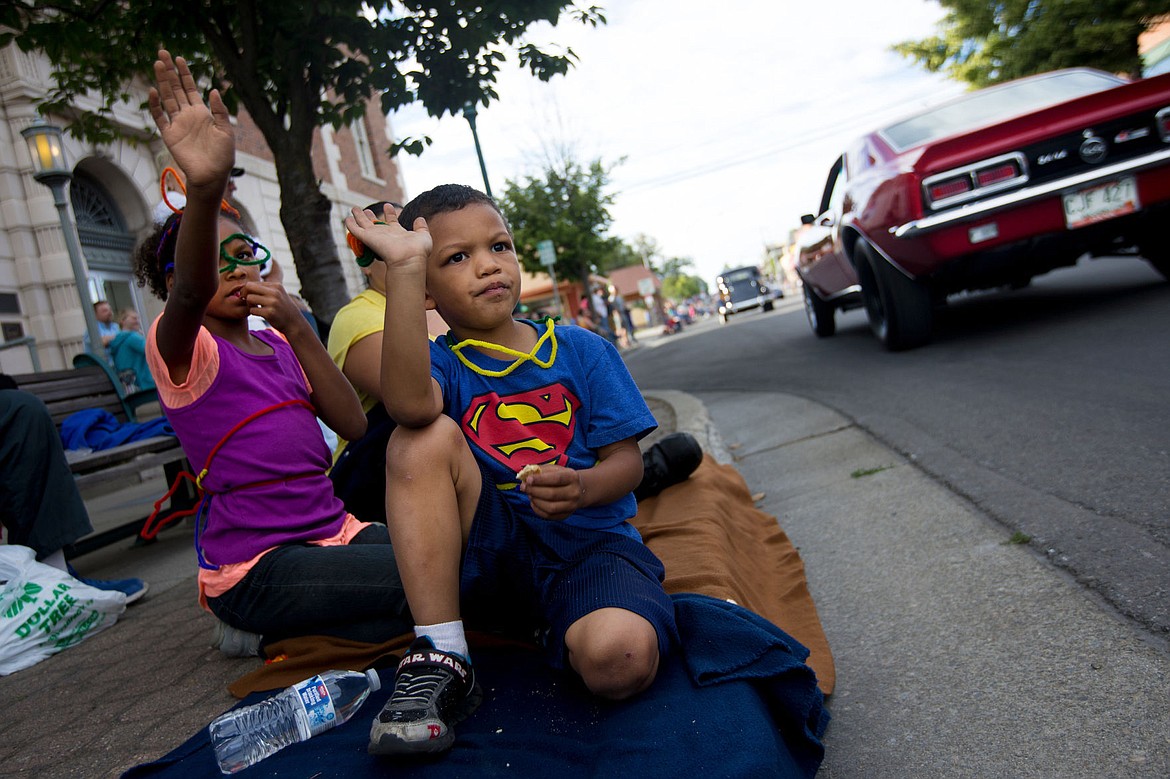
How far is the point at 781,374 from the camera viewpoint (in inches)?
301

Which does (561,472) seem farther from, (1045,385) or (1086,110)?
(1086,110)

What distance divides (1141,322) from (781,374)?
305 centimetres

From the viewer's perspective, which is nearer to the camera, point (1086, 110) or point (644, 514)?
point (644, 514)

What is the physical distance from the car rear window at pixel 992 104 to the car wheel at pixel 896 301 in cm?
82

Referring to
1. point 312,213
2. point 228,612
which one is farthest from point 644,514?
point 312,213

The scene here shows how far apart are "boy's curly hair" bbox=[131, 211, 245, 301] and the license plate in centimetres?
459

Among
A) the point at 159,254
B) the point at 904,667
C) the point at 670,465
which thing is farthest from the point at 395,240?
the point at 670,465

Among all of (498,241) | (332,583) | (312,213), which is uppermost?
(312,213)

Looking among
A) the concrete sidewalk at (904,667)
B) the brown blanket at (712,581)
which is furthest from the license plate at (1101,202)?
the brown blanket at (712,581)

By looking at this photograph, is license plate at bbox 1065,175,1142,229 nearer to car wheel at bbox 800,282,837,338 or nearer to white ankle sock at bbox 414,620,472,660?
car wheel at bbox 800,282,837,338

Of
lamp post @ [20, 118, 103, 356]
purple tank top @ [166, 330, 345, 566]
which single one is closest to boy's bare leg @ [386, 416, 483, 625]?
purple tank top @ [166, 330, 345, 566]

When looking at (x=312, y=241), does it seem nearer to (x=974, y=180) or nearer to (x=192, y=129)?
(x=192, y=129)

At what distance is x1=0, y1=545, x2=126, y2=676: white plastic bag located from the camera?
3008 millimetres

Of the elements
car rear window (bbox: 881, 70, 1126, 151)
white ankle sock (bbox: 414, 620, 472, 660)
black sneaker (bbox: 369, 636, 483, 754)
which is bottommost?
black sneaker (bbox: 369, 636, 483, 754)
